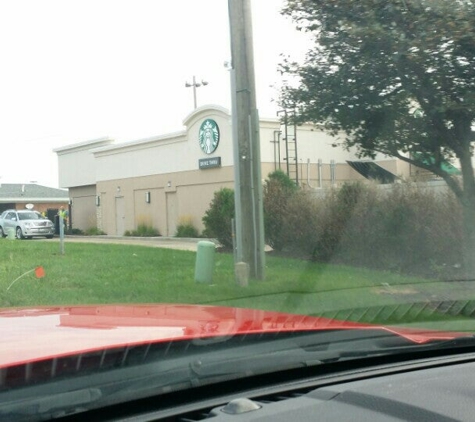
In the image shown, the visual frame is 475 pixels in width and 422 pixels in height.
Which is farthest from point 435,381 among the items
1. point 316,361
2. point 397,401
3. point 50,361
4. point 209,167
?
point 209,167

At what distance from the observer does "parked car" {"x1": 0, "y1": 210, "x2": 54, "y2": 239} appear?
111 feet

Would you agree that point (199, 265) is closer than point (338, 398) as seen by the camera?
No

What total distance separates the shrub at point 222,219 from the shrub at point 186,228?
791cm

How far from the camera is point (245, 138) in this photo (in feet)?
39.4

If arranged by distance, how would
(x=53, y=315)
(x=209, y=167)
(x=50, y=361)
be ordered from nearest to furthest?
(x=50, y=361)
(x=53, y=315)
(x=209, y=167)

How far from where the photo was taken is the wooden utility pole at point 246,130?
12016 mm

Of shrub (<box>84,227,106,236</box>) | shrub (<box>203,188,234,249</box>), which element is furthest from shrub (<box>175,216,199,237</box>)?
shrub (<box>203,188,234,249</box>)

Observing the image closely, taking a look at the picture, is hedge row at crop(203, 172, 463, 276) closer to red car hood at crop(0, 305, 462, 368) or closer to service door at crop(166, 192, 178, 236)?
red car hood at crop(0, 305, 462, 368)

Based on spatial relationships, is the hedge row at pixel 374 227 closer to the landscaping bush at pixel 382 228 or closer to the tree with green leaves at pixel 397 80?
the landscaping bush at pixel 382 228

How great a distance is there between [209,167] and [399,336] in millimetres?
27119

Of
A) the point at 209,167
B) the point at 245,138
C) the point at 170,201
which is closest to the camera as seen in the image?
the point at 245,138

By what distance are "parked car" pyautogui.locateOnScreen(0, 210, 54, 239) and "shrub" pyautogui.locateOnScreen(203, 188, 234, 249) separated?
573 inches

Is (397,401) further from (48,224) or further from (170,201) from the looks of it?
(48,224)

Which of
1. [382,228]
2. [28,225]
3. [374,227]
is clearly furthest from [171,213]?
[382,228]
